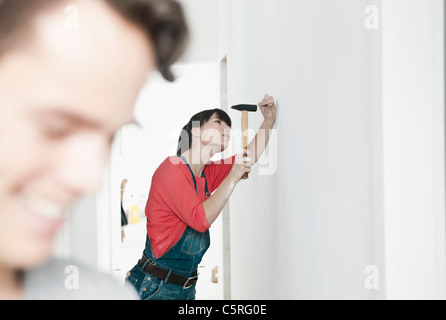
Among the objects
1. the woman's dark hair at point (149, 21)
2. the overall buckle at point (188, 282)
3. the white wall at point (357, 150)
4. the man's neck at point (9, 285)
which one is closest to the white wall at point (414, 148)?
the white wall at point (357, 150)

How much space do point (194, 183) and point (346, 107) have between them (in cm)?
46

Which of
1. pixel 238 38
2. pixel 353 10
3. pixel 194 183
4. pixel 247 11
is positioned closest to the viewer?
pixel 353 10

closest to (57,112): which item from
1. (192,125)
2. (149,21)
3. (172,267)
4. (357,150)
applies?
(149,21)

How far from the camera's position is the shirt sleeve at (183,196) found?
0.79 m

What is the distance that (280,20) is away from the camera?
750 millimetres

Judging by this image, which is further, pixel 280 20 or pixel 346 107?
pixel 280 20

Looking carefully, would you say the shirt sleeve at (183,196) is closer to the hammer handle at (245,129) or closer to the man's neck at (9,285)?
the hammer handle at (245,129)

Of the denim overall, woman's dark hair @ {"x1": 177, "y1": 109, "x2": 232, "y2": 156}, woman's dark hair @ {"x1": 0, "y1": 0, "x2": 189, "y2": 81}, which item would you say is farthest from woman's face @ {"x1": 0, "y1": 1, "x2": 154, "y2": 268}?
the denim overall

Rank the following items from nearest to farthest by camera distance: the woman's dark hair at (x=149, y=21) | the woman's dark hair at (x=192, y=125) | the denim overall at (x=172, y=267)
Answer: the woman's dark hair at (x=149, y=21), the woman's dark hair at (x=192, y=125), the denim overall at (x=172, y=267)

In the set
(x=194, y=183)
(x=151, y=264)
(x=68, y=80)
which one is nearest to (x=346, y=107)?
(x=68, y=80)

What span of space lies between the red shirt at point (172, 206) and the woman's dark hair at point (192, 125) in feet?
0.10

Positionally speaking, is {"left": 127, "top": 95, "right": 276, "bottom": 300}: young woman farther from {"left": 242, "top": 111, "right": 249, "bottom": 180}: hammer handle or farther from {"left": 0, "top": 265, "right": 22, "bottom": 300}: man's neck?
{"left": 0, "top": 265, "right": 22, "bottom": 300}: man's neck

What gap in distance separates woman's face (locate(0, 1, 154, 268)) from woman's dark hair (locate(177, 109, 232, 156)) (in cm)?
39

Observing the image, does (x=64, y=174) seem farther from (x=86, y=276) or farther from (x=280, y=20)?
(x=280, y=20)
